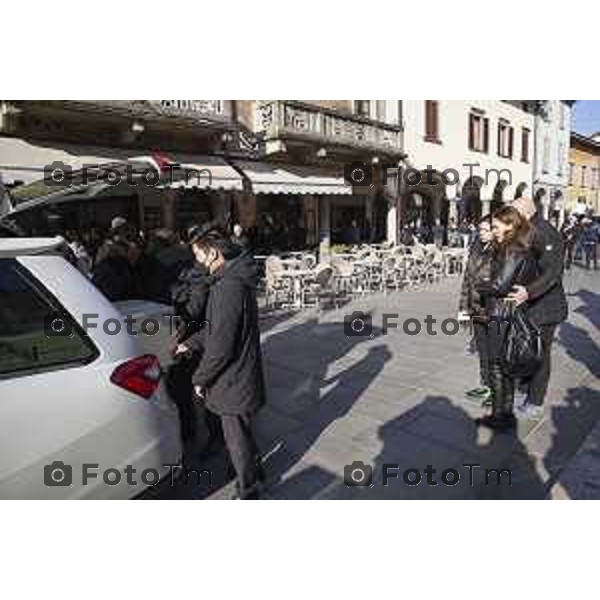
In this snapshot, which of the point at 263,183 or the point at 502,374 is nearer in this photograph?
the point at 502,374

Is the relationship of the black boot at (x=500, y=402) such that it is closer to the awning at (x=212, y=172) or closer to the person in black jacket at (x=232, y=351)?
the person in black jacket at (x=232, y=351)

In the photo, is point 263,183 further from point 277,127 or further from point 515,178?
point 515,178

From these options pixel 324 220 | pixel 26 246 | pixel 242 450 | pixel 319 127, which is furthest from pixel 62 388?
pixel 324 220

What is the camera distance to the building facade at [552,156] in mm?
28500

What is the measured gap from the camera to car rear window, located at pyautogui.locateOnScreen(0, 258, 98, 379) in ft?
8.72

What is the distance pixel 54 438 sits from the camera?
2588 millimetres

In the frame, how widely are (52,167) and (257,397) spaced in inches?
320

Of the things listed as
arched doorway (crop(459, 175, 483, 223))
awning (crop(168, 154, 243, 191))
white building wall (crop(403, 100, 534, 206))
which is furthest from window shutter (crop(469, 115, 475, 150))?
awning (crop(168, 154, 243, 191))

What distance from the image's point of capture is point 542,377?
15.2ft

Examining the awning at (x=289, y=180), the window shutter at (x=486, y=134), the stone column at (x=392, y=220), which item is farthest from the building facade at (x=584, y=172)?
the awning at (x=289, y=180)

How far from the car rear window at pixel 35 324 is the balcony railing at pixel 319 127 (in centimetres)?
1136

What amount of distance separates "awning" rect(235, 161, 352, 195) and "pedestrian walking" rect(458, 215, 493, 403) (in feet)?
27.0

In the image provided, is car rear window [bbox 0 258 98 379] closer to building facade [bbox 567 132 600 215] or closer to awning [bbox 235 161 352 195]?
awning [bbox 235 161 352 195]

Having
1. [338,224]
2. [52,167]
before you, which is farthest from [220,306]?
[338,224]
